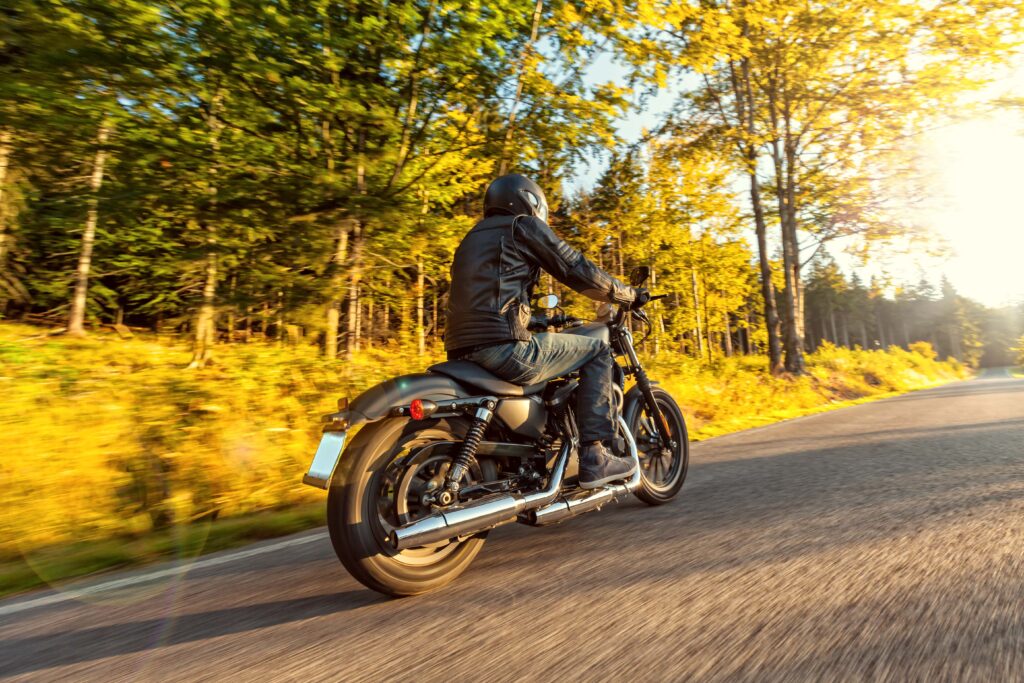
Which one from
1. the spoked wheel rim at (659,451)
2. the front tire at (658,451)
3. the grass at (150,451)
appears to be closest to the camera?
the grass at (150,451)

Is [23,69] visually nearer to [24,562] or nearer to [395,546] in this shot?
[24,562]

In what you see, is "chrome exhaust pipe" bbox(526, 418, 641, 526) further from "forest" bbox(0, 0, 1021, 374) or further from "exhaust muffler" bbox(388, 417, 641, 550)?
"forest" bbox(0, 0, 1021, 374)

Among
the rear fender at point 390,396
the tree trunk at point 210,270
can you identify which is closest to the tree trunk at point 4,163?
the tree trunk at point 210,270

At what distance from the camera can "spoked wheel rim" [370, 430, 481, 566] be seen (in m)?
2.57

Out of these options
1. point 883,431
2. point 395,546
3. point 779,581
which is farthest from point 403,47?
point 883,431

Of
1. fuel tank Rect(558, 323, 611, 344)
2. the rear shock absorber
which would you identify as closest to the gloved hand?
fuel tank Rect(558, 323, 611, 344)

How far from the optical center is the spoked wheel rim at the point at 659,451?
4.09m

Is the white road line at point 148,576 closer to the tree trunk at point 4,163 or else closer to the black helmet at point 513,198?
the black helmet at point 513,198

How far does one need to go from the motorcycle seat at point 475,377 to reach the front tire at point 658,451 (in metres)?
1.16

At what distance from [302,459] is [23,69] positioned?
3.76 meters

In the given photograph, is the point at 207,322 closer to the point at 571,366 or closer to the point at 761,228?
the point at 571,366

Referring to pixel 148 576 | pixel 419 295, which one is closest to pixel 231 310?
pixel 419 295

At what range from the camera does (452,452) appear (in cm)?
284

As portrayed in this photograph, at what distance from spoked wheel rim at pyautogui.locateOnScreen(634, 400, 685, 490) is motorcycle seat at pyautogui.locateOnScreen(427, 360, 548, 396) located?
4.30ft
